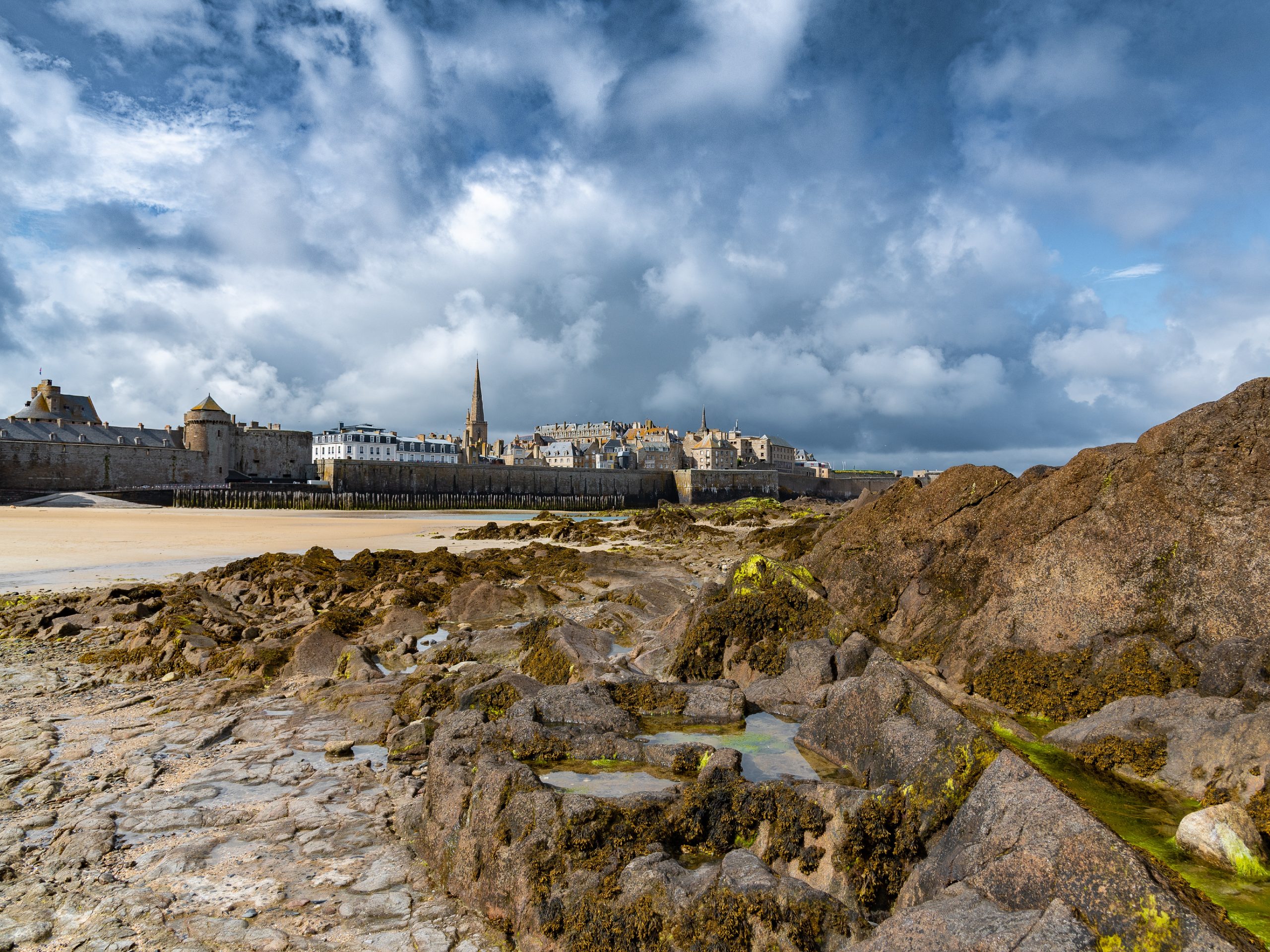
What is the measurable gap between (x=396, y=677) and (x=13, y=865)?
165 inches

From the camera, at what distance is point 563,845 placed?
3.77 m

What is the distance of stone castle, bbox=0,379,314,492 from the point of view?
62.6m

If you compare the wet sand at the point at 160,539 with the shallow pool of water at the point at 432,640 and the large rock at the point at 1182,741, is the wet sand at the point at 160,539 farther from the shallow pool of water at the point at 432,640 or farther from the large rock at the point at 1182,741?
the large rock at the point at 1182,741

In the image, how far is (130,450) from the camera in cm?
6781

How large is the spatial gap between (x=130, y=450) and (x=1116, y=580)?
8062cm

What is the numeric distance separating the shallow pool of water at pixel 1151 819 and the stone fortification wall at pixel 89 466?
7717 cm

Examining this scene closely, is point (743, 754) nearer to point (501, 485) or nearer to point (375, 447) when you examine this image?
point (501, 485)

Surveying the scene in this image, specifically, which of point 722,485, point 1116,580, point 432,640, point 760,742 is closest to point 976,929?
point 760,742

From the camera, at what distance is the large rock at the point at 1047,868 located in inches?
92.0

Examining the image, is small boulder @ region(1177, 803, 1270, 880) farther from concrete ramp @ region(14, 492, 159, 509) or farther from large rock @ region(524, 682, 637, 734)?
concrete ramp @ region(14, 492, 159, 509)

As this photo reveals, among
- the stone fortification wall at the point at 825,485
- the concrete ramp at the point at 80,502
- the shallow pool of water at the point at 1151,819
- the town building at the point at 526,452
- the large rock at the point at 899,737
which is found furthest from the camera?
the town building at the point at 526,452

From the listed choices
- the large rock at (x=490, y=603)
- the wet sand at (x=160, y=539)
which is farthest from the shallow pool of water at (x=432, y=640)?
the wet sand at (x=160, y=539)

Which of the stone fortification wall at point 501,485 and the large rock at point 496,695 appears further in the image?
the stone fortification wall at point 501,485

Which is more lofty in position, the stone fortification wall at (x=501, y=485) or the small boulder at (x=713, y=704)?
the stone fortification wall at (x=501, y=485)
